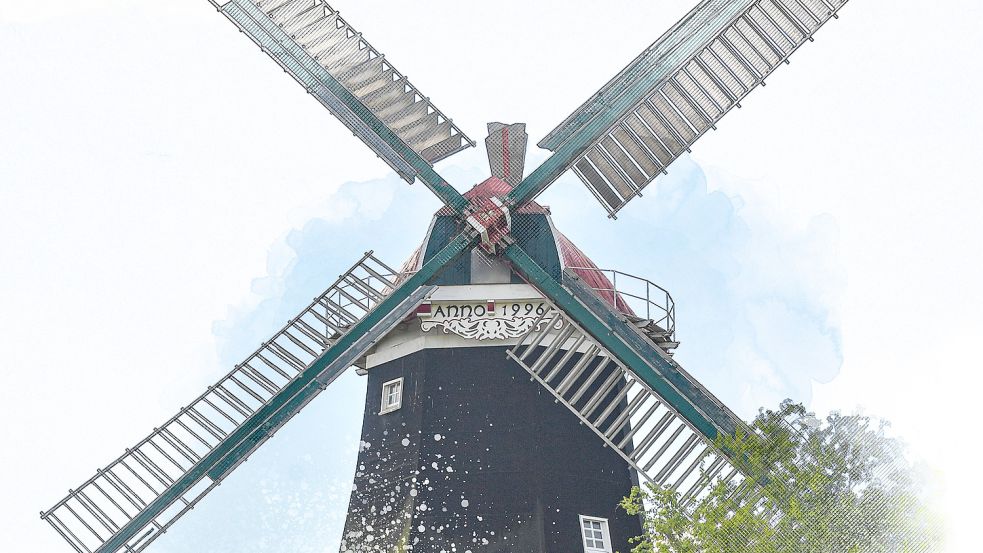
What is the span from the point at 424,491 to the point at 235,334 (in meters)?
36.0

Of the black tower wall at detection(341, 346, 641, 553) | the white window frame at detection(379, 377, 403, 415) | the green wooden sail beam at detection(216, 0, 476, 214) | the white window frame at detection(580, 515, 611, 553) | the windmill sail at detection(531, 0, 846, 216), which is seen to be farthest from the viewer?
the white window frame at detection(379, 377, 403, 415)

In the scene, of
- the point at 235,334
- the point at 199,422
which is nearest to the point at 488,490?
the point at 199,422

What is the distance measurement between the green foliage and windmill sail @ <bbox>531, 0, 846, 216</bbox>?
3.56m

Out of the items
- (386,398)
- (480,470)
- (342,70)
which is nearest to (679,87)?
(342,70)

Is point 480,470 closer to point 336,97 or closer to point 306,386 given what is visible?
point 306,386

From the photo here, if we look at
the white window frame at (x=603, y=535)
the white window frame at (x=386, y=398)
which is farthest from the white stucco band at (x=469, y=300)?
the white window frame at (x=603, y=535)

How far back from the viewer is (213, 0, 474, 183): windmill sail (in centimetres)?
1355

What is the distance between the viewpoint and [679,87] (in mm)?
13359

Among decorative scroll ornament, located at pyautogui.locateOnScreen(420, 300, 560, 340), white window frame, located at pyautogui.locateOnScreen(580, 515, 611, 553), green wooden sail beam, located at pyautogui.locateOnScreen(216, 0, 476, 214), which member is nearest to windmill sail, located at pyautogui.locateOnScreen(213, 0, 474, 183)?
green wooden sail beam, located at pyautogui.locateOnScreen(216, 0, 476, 214)

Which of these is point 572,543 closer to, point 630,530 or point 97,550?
point 630,530

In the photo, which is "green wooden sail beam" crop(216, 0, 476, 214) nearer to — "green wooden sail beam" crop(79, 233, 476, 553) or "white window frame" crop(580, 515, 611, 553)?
"green wooden sail beam" crop(79, 233, 476, 553)

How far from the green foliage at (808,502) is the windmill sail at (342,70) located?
17.4 feet

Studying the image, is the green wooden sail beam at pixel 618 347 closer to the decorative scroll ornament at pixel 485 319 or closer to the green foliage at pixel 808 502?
the decorative scroll ornament at pixel 485 319

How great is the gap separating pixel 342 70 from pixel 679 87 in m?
4.05
